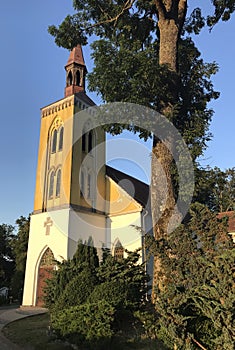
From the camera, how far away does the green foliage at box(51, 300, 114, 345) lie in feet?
21.0

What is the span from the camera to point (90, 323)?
6.52 m

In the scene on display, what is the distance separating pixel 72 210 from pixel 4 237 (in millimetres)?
19027

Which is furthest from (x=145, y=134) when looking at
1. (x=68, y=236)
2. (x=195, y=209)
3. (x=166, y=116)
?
(x=68, y=236)

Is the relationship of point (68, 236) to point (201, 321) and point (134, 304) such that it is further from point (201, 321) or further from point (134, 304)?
point (201, 321)

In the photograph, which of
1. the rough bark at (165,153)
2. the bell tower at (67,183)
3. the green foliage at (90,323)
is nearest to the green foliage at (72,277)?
the green foliage at (90,323)

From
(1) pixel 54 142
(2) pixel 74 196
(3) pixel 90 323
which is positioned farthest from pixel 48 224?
(3) pixel 90 323

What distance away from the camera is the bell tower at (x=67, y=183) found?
838 inches

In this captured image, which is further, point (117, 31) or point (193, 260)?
point (117, 31)

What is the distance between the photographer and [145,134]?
41.1ft

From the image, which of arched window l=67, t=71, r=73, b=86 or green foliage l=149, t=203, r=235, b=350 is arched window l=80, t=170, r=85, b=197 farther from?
green foliage l=149, t=203, r=235, b=350

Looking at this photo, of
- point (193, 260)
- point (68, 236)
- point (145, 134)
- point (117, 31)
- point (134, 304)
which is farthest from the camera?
point (68, 236)

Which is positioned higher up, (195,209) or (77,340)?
(195,209)

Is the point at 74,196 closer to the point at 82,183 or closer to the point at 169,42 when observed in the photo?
the point at 82,183

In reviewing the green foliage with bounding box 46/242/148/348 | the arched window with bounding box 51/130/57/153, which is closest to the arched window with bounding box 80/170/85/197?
the arched window with bounding box 51/130/57/153
